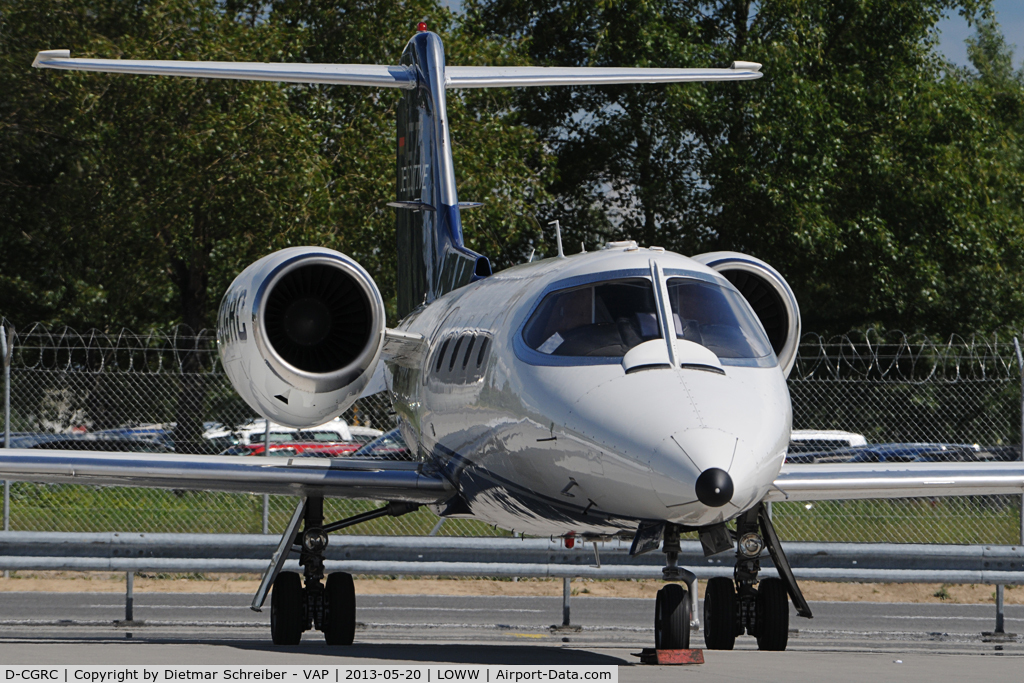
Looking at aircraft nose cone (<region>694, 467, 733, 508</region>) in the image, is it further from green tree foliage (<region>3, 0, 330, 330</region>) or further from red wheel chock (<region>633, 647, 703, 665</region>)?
green tree foliage (<region>3, 0, 330, 330</region>)

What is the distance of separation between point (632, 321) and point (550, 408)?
2.34 ft

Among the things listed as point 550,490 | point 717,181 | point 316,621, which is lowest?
point 316,621

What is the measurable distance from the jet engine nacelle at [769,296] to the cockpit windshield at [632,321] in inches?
78.0

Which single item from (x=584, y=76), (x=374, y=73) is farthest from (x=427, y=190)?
(x=584, y=76)

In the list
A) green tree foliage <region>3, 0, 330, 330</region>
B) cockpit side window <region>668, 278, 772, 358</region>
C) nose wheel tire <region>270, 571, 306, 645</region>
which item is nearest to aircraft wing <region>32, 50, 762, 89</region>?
nose wheel tire <region>270, 571, 306, 645</region>

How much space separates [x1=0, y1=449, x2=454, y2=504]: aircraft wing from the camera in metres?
9.00

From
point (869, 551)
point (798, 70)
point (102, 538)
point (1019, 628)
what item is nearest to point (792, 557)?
Answer: point (869, 551)

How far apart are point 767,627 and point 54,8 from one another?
18361mm

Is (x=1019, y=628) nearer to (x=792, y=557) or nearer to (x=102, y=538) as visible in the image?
(x=792, y=557)

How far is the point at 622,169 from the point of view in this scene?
30.0 meters

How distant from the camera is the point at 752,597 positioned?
29.0 ft

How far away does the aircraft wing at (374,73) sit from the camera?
1141 cm

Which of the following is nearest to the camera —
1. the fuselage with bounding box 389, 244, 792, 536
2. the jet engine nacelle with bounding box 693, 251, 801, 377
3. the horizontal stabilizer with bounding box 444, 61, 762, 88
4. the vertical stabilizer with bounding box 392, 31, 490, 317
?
the fuselage with bounding box 389, 244, 792, 536

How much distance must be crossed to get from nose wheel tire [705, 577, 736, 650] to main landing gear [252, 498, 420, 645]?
2.73m
